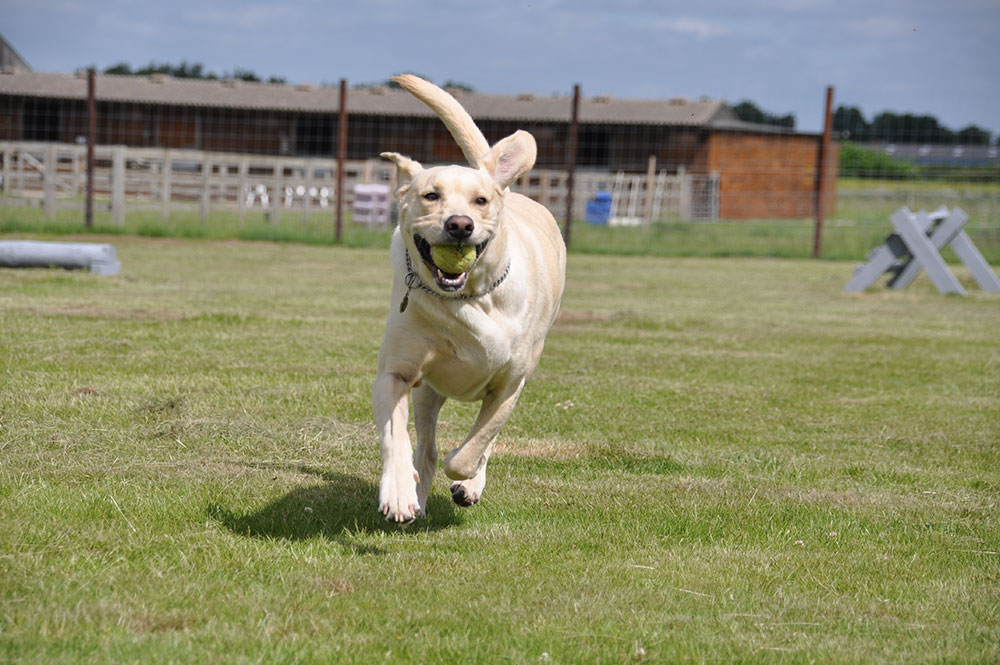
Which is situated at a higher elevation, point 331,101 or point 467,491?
point 331,101

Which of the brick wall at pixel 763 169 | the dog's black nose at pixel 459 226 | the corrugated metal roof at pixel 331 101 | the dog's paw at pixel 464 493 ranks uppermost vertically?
the corrugated metal roof at pixel 331 101

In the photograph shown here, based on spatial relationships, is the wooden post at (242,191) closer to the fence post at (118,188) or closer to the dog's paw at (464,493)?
the fence post at (118,188)

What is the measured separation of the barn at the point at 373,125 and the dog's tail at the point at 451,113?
39.5m

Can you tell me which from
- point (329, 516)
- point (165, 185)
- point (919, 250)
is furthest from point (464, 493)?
point (165, 185)

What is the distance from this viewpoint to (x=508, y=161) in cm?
480

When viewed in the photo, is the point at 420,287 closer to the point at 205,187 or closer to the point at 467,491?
the point at 467,491

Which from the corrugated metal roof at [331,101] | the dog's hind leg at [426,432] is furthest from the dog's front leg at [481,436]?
the corrugated metal roof at [331,101]

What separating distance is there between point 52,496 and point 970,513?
3.82m

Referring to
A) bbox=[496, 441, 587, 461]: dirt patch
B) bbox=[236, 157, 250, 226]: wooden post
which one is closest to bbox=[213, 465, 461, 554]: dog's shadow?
bbox=[496, 441, 587, 461]: dirt patch

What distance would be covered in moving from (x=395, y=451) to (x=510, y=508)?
0.90 m

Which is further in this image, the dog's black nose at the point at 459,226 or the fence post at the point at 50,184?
the fence post at the point at 50,184

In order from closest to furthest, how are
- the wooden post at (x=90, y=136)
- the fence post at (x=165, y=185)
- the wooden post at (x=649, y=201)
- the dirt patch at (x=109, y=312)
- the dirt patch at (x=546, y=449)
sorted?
1. the dirt patch at (x=546, y=449)
2. the dirt patch at (x=109, y=312)
3. the wooden post at (x=90, y=136)
4. the fence post at (x=165, y=185)
5. the wooden post at (x=649, y=201)

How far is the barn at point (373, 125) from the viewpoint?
149ft

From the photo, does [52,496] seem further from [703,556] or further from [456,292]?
[703,556]
